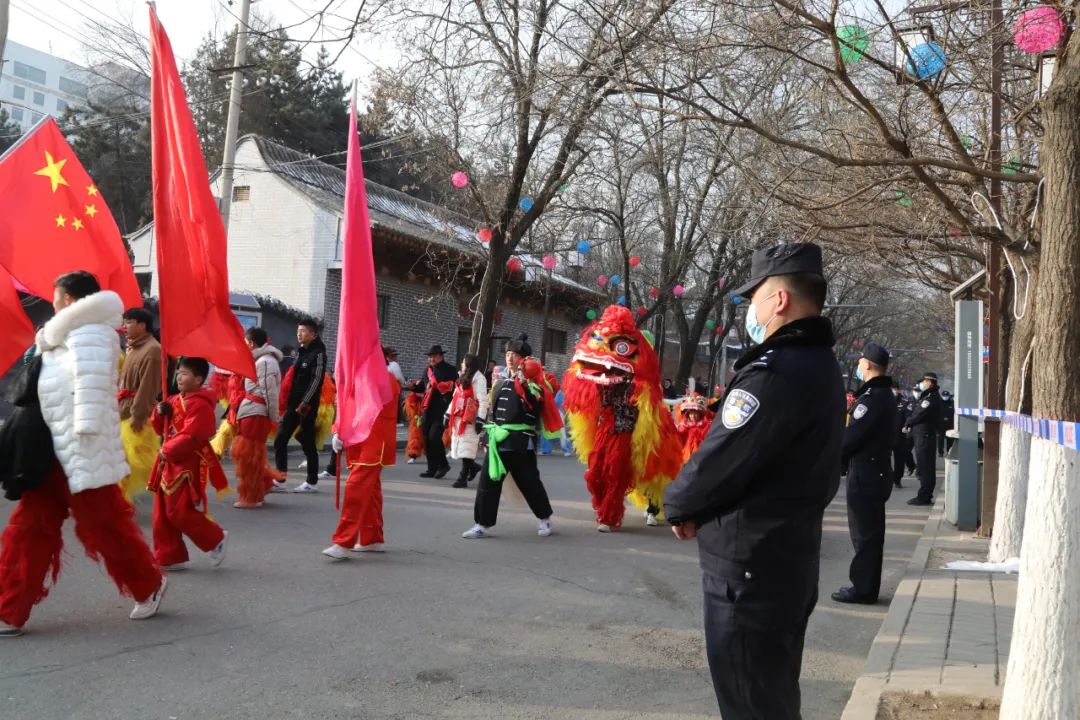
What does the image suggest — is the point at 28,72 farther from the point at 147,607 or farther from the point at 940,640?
the point at 940,640

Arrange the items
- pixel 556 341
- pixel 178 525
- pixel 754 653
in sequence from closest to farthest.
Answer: pixel 754 653, pixel 178 525, pixel 556 341

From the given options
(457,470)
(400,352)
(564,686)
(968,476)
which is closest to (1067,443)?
(564,686)

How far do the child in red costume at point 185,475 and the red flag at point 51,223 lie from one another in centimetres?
248

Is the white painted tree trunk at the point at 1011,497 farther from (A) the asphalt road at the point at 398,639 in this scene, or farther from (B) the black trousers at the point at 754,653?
(B) the black trousers at the point at 754,653

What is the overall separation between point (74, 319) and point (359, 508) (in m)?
2.90

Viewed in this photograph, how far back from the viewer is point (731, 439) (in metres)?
2.75

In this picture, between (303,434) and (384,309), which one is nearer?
(303,434)

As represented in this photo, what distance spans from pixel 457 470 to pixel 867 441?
352 inches

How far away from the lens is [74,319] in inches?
195

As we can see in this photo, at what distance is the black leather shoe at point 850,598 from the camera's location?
22.3 ft

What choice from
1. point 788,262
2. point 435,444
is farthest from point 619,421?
point 788,262

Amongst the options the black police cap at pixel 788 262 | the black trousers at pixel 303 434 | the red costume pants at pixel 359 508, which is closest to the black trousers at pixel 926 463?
the black trousers at pixel 303 434

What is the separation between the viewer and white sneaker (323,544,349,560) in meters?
7.12

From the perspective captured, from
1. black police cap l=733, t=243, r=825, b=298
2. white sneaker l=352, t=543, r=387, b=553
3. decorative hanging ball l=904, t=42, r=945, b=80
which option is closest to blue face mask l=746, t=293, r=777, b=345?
black police cap l=733, t=243, r=825, b=298
